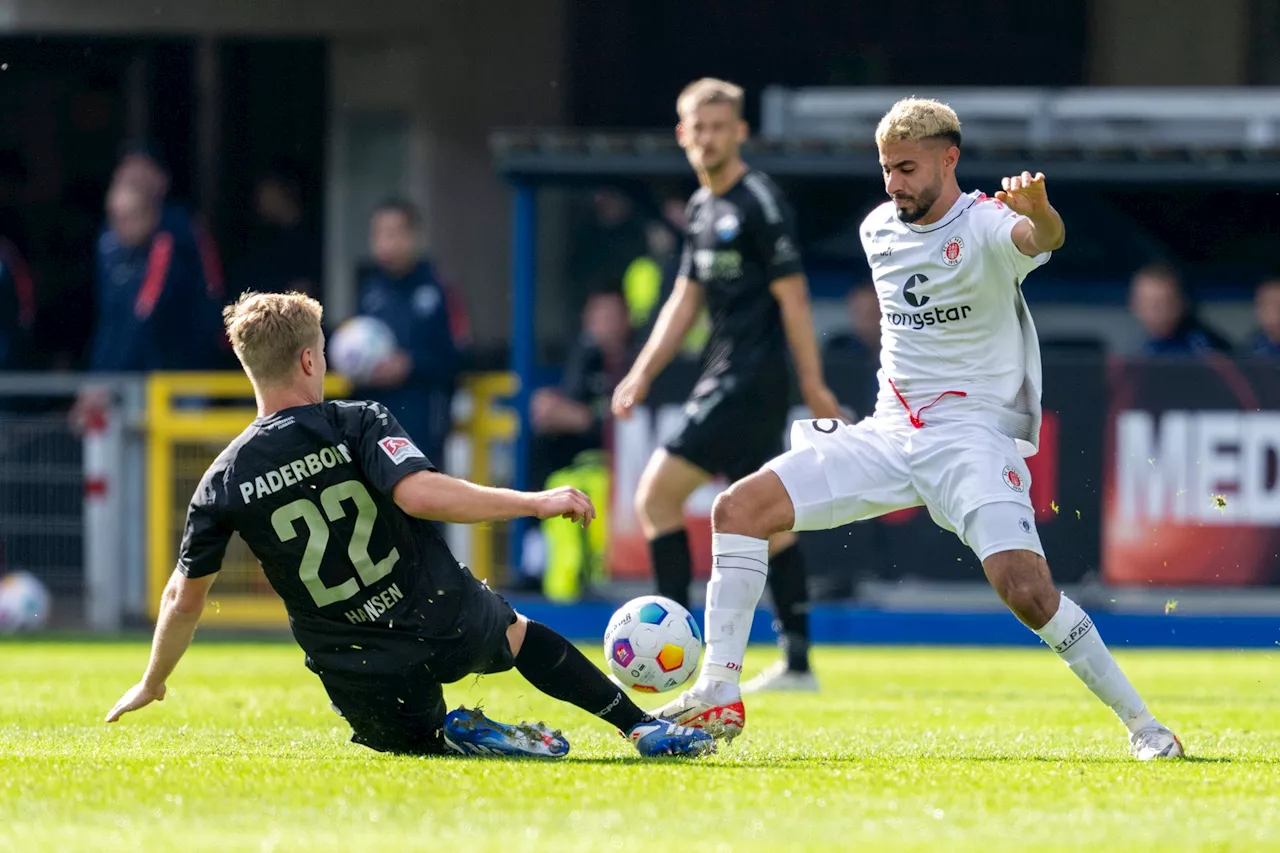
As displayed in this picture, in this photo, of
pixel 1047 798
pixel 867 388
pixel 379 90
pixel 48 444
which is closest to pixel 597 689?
pixel 1047 798

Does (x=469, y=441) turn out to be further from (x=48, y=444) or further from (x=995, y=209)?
(x=995, y=209)

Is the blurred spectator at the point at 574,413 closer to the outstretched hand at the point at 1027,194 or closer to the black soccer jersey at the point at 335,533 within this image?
the outstretched hand at the point at 1027,194

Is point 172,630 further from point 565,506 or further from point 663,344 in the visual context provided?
point 663,344

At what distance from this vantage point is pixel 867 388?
12.1 m

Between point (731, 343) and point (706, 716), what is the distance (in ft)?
9.06

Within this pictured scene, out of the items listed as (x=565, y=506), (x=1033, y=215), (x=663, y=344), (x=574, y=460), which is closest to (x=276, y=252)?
(x=574, y=460)

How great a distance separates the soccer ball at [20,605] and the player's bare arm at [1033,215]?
8.65 meters

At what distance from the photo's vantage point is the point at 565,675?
5949mm

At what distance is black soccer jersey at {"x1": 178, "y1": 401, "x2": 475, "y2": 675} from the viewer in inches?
225

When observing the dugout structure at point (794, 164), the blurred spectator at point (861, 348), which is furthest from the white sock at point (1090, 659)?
the dugout structure at point (794, 164)

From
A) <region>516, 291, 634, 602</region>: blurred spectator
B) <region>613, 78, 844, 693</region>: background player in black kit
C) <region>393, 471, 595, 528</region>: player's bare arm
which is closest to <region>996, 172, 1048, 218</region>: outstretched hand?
<region>393, 471, 595, 528</region>: player's bare arm

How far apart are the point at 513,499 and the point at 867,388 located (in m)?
6.77

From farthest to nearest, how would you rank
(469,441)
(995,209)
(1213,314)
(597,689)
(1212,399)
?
(1213,314)
(469,441)
(1212,399)
(995,209)
(597,689)

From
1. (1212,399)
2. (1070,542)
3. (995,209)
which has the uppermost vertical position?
(995,209)
